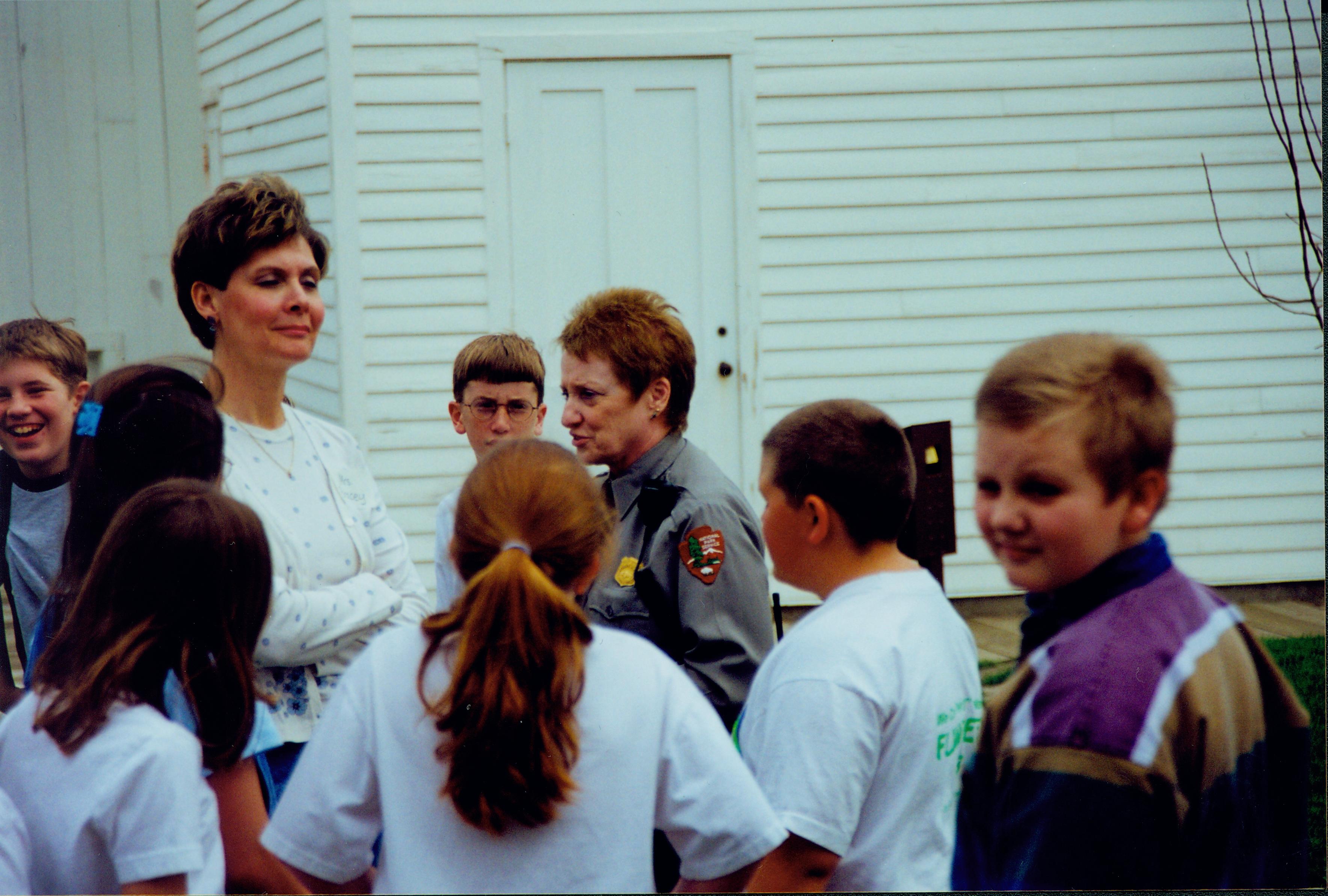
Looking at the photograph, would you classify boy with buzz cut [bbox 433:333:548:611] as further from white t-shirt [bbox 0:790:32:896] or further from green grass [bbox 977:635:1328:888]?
green grass [bbox 977:635:1328:888]

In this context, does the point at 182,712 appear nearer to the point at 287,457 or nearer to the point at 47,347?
the point at 287,457

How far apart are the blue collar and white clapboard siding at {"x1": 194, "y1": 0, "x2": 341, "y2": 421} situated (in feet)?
13.8

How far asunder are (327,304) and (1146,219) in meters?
3.80

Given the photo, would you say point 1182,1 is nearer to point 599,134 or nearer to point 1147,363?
point 599,134

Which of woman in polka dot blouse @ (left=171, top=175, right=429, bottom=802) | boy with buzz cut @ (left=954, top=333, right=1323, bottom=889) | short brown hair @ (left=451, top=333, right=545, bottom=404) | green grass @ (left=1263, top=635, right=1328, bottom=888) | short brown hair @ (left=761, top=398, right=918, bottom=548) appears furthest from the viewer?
green grass @ (left=1263, top=635, right=1328, bottom=888)

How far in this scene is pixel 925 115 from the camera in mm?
5184

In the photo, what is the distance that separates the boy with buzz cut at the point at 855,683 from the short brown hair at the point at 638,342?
0.51m

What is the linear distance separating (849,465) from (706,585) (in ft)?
1.34

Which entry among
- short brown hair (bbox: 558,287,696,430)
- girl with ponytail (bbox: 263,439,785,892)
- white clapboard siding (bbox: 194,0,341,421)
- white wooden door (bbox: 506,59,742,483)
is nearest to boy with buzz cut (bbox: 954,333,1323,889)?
girl with ponytail (bbox: 263,439,785,892)

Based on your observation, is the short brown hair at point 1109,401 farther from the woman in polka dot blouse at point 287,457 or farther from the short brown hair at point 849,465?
the woman in polka dot blouse at point 287,457

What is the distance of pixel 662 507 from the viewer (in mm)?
1944

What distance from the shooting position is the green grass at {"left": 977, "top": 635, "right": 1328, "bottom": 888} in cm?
347

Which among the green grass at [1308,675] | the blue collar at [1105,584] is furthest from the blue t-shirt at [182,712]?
the green grass at [1308,675]

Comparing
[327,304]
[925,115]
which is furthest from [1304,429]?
[327,304]
